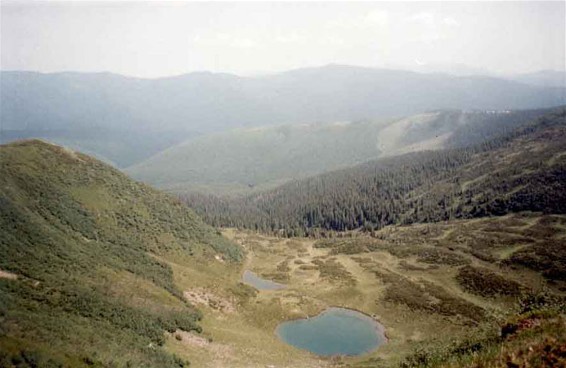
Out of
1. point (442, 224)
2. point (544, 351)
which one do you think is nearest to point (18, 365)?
point (544, 351)

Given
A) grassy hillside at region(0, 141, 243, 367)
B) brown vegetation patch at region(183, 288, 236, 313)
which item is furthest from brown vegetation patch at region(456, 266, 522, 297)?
grassy hillside at region(0, 141, 243, 367)

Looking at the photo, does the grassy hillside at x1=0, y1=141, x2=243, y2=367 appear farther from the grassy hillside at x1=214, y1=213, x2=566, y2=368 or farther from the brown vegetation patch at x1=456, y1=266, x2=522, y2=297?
the brown vegetation patch at x1=456, y1=266, x2=522, y2=297

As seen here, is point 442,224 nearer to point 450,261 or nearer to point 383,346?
point 450,261

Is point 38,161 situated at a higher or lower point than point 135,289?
higher

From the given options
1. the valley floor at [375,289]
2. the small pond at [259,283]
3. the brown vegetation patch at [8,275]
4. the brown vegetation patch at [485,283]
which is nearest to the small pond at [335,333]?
the valley floor at [375,289]

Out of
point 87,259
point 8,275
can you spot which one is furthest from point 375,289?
point 8,275

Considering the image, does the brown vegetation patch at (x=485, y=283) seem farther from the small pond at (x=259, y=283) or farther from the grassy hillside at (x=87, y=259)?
the grassy hillside at (x=87, y=259)

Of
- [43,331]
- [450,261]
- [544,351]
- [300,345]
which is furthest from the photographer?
[450,261]
